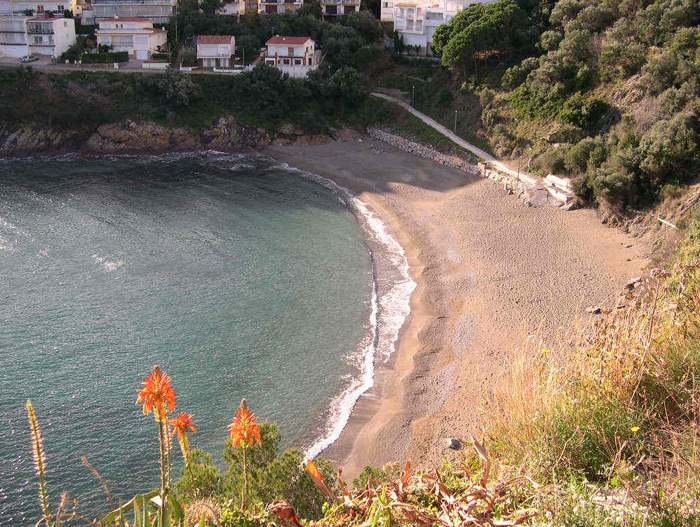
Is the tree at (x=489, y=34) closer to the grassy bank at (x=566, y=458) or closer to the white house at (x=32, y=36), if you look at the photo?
the white house at (x=32, y=36)

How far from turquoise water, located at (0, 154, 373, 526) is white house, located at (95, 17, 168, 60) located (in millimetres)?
19092

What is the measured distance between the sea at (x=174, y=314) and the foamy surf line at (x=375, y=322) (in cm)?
8

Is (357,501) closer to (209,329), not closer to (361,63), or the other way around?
(209,329)

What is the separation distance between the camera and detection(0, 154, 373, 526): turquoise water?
759 inches

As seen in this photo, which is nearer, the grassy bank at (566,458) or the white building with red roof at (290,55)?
the grassy bank at (566,458)

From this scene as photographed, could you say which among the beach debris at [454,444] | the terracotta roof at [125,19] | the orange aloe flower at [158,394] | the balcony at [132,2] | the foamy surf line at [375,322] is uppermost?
the balcony at [132,2]

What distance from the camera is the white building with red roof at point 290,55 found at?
53.9 m

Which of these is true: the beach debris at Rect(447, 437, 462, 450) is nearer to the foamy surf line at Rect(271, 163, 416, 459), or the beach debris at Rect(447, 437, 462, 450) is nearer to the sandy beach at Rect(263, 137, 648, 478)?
the sandy beach at Rect(263, 137, 648, 478)

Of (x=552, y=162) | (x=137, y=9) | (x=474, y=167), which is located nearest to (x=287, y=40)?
(x=137, y=9)

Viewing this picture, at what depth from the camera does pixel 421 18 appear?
57188mm

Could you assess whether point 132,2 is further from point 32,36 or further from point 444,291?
point 444,291

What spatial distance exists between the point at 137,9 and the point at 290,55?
16.9 meters

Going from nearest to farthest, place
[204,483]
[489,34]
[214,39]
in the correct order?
[204,483]
[489,34]
[214,39]

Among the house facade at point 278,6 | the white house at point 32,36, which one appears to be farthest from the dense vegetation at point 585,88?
the white house at point 32,36
